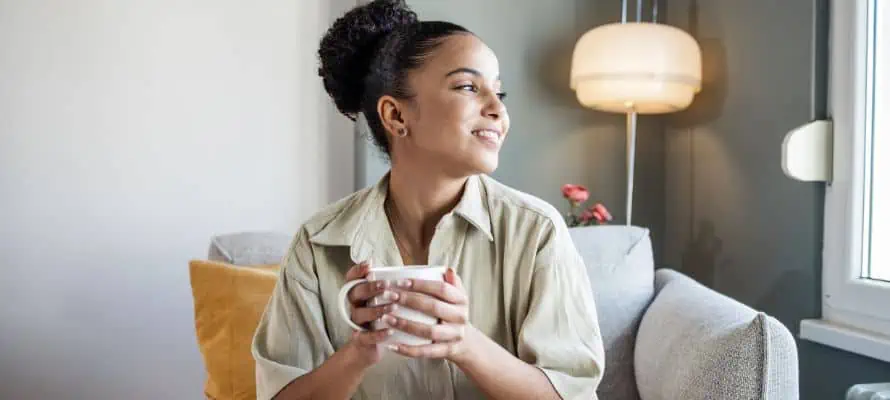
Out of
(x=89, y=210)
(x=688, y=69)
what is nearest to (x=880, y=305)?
(x=688, y=69)

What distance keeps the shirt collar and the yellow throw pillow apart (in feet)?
1.49

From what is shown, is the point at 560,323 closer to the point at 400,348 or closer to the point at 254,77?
the point at 400,348

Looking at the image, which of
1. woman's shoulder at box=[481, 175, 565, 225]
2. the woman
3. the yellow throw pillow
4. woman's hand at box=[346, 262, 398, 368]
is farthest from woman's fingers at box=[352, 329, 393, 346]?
the yellow throw pillow

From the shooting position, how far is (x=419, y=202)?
1180 millimetres

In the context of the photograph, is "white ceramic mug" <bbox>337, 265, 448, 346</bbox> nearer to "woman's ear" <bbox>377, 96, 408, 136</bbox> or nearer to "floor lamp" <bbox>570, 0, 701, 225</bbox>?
"woman's ear" <bbox>377, 96, 408, 136</bbox>

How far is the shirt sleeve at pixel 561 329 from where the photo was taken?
1.03 meters

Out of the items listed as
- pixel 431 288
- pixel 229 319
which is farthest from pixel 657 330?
pixel 229 319

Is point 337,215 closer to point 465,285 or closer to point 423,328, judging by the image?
point 465,285

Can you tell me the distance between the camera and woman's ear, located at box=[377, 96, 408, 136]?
3.74 feet

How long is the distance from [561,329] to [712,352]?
0.76ft

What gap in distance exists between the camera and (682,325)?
1269mm

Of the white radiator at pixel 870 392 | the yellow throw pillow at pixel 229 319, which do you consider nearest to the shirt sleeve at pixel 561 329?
the white radiator at pixel 870 392

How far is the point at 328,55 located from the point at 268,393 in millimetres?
528

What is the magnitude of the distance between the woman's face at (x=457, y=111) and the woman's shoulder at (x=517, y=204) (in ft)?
0.33
